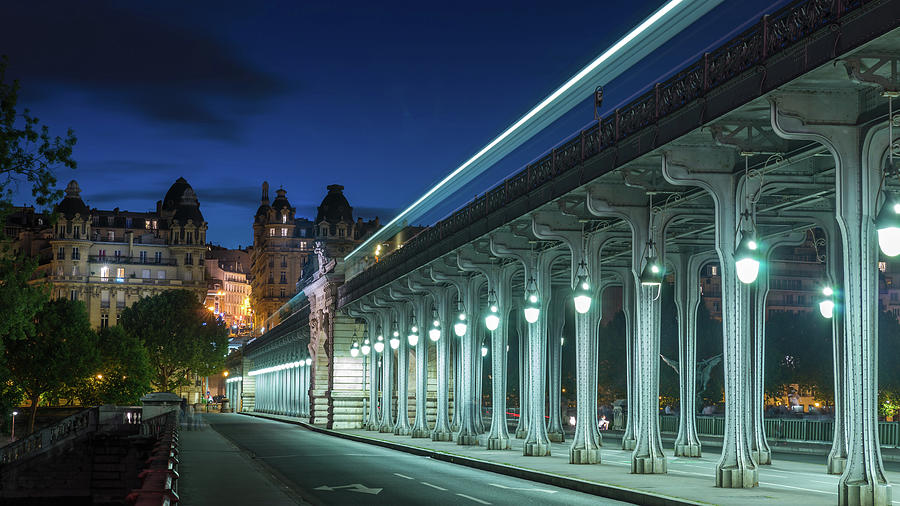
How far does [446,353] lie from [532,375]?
12873 millimetres

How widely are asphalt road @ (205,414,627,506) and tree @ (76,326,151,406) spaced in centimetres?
5805

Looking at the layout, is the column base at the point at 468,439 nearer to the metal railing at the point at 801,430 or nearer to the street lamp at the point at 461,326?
the street lamp at the point at 461,326

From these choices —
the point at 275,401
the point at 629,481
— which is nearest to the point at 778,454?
the point at 629,481

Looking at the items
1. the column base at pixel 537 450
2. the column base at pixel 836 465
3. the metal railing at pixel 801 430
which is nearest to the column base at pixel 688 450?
the column base at pixel 537 450

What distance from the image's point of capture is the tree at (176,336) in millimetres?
134875

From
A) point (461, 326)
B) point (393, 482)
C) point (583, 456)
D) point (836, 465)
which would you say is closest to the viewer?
point (393, 482)

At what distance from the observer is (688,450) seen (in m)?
34.0

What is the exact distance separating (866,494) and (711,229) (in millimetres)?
16738

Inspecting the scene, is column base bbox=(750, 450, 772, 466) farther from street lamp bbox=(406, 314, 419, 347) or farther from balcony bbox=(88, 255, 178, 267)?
balcony bbox=(88, 255, 178, 267)

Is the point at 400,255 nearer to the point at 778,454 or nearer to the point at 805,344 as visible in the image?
the point at 778,454

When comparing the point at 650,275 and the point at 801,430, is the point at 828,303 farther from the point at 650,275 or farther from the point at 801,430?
the point at 801,430

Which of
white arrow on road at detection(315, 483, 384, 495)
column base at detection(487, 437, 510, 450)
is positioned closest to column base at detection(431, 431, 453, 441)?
column base at detection(487, 437, 510, 450)

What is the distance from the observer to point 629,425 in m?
38.0

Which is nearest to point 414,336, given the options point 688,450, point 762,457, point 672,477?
point 688,450
